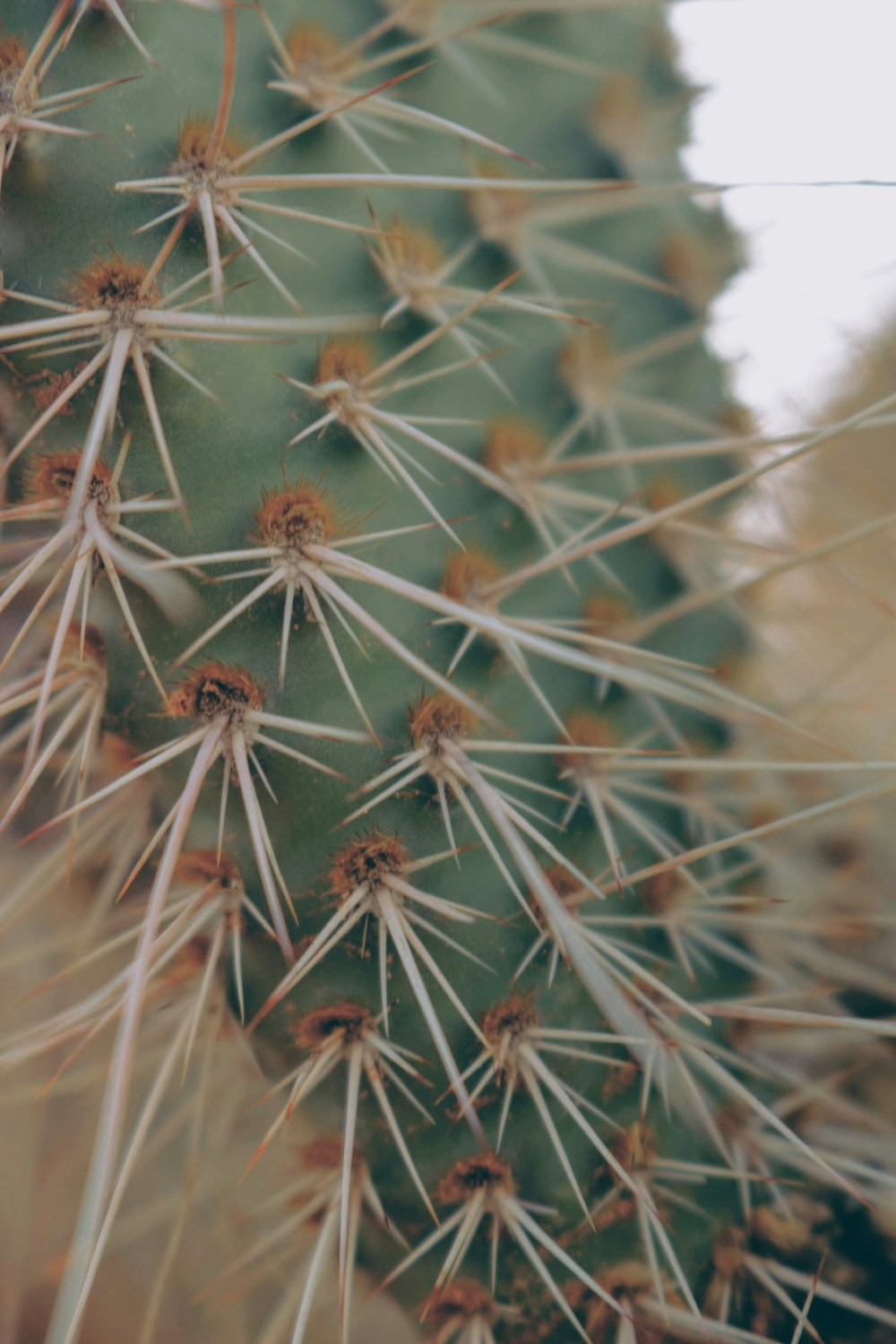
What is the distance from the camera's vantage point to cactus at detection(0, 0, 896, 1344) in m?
0.37

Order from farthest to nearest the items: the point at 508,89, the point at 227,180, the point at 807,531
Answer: the point at 807,531, the point at 508,89, the point at 227,180

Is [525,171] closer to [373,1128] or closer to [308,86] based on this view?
[308,86]

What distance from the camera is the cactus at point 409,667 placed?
0.37 metres

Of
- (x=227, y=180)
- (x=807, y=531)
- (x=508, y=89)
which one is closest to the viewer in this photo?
(x=227, y=180)

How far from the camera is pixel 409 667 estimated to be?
411mm

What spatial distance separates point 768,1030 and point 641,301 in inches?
15.6

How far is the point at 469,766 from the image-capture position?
0.40 meters

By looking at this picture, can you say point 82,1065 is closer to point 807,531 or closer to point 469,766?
point 469,766

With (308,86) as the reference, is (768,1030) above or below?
below

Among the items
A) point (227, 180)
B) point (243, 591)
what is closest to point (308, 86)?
point (227, 180)

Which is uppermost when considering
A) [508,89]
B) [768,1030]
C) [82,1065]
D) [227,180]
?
[508,89]

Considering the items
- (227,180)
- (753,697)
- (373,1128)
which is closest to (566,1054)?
(373,1128)

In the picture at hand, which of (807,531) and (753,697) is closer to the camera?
(753,697)

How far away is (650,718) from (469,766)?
15cm
